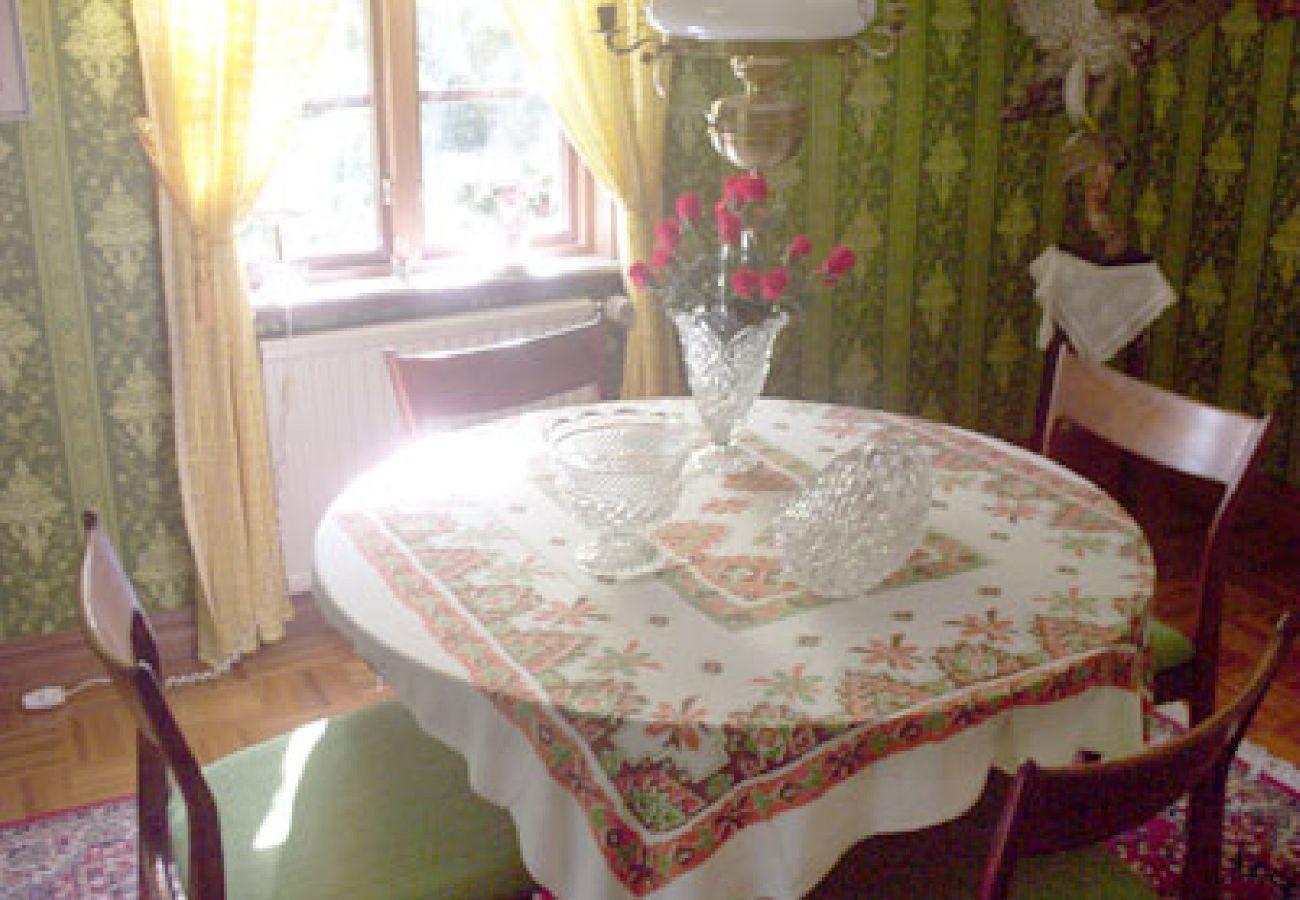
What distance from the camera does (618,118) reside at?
343 centimetres

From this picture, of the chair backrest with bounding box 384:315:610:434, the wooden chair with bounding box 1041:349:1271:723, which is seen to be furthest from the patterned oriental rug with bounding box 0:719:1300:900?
the chair backrest with bounding box 384:315:610:434

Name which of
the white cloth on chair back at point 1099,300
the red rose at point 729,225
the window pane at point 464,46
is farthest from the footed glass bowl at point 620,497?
the white cloth on chair back at point 1099,300

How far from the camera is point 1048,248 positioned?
4.06 meters

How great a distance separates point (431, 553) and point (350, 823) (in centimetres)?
37

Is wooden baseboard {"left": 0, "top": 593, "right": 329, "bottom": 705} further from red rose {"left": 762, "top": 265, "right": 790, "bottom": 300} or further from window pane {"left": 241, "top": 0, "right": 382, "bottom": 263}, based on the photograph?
red rose {"left": 762, "top": 265, "right": 790, "bottom": 300}

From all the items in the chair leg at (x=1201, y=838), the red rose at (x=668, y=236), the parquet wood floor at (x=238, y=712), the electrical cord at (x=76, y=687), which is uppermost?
the red rose at (x=668, y=236)

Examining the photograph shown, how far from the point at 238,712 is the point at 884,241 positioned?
84.5 inches

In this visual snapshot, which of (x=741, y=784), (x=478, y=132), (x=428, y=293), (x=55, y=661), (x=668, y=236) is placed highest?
(x=478, y=132)

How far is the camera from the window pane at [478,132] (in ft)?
11.4

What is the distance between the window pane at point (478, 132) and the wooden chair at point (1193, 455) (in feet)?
5.46

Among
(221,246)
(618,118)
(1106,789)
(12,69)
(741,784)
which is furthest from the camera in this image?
(618,118)

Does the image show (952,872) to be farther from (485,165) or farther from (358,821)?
(485,165)

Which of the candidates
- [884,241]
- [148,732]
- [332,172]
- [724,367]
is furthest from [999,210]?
[148,732]

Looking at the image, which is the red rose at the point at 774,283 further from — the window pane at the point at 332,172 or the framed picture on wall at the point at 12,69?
the framed picture on wall at the point at 12,69
